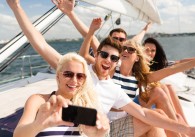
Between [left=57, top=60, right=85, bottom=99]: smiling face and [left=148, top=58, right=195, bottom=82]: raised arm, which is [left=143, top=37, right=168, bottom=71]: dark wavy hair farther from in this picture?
[left=57, top=60, right=85, bottom=99]: smiling face

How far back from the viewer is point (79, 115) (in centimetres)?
135

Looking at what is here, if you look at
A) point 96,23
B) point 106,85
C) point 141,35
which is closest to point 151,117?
point 106,85

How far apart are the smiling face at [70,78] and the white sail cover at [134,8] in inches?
87.4

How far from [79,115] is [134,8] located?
4659mm

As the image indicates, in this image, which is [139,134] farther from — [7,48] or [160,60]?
[160,60]

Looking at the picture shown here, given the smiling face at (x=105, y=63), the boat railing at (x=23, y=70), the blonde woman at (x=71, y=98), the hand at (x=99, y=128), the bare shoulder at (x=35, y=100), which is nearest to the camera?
the hand at (x=99, y=128)

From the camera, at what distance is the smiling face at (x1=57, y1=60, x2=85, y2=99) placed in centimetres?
184

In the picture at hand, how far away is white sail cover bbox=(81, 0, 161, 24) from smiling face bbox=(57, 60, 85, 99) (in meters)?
2.22

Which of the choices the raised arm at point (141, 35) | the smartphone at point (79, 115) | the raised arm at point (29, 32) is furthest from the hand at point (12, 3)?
the raised arm at point (141, 35)

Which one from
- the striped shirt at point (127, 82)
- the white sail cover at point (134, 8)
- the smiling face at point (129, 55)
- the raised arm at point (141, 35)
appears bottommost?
the striped shirt at point (127, 82)

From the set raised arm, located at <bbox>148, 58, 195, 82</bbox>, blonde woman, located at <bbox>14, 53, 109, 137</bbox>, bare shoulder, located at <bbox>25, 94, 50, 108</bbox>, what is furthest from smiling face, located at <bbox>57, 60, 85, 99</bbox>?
raised arm, located at <bbox>148, 58, 195, 82</bbox>

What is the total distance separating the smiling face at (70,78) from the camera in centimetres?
184

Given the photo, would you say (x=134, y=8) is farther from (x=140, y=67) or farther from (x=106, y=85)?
(x=106, y=85)

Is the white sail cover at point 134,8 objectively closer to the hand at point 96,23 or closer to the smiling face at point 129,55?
the hand at point 96,23
